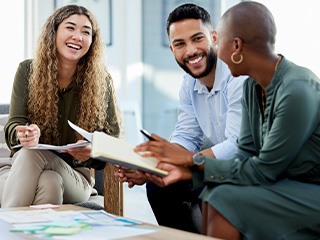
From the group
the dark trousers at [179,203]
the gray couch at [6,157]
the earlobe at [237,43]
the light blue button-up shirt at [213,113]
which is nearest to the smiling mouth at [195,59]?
the light blue button-up shirt at [213,113]

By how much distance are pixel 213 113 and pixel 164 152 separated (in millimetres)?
624

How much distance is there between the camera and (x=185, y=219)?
6.88 ft

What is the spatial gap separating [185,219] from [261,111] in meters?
0.65

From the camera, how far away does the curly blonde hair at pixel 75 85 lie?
7.77ft

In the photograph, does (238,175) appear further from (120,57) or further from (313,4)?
(120,57)

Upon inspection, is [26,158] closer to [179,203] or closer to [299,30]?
[179,203]

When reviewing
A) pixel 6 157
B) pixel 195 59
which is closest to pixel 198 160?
pixel 195 59

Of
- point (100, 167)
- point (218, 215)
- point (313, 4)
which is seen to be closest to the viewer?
point (218, 215)

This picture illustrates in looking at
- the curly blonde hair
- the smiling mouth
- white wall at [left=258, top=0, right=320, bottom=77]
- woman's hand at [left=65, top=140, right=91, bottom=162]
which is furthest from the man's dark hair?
white wall at [left=258, top=0, right=320, bottom=77]

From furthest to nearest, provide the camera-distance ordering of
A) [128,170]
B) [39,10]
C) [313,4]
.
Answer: [39,10] → [313,4] → [128,170]

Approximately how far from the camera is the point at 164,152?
1.58 m

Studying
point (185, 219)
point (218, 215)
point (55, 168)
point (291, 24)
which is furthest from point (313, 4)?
point (218, 215)

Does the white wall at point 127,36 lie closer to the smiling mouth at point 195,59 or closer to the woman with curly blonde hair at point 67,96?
the smiling mouth at point 195,59

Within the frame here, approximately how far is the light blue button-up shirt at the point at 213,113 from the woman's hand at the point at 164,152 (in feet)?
1.24
